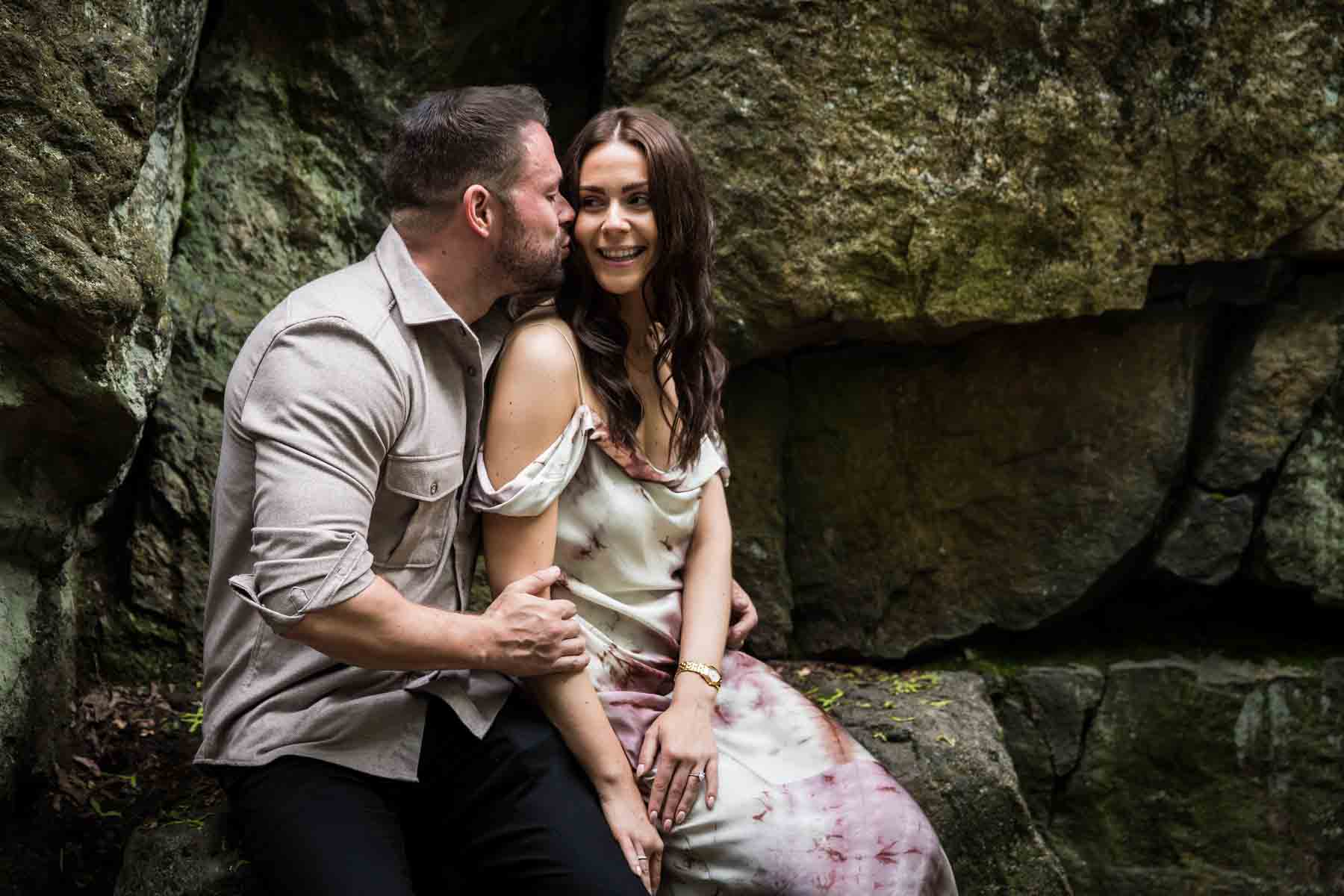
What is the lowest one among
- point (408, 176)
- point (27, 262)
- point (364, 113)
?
point (27, 262)

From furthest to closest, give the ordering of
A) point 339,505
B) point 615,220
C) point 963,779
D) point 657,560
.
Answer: point 963,779 < point 657,560 < point 615,220 < point 339,505

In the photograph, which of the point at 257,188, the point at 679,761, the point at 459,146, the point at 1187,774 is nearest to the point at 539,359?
the point at 459,146

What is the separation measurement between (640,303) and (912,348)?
3.81 ft

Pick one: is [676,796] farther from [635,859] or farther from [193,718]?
[193,718]

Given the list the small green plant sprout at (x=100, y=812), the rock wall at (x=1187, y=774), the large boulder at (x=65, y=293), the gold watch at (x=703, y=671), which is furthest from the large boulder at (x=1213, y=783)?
the large boulder at (x=65, y=293)

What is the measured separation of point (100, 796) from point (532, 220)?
1.70 metres

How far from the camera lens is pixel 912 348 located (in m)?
3.75

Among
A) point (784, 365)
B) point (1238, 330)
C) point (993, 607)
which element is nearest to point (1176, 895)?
point (993, 607)

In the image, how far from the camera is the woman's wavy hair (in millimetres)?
2717

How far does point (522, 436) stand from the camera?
2568mm

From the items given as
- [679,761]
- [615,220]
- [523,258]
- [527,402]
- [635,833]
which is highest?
[615,220]

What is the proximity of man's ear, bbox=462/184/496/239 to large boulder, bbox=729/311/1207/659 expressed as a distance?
1.40m

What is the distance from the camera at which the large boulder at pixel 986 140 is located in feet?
11.1

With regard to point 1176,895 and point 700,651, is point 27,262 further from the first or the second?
point 1176,895
